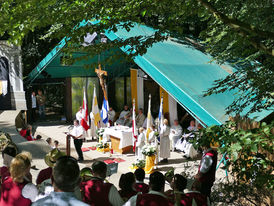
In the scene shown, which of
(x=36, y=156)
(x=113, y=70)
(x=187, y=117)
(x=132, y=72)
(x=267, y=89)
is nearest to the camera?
(x=267, y=89)

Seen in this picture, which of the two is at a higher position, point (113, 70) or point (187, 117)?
point (113, 70)

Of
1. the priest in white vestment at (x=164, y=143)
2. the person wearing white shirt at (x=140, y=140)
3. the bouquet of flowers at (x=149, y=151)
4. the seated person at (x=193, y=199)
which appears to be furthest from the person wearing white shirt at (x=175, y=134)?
the seated person at (x=193, y=199)

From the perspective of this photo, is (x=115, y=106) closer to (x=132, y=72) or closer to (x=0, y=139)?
(x=132, y=72)

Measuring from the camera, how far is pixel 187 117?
14648 mm

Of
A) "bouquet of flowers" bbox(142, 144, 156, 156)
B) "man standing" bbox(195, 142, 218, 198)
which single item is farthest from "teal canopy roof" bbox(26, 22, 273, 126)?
"man standing" bbox(195, 142, 218, 198)

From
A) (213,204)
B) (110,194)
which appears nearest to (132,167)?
(213,204)

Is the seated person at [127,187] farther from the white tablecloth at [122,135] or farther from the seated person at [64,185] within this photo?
the white tablecloth at [122,135]

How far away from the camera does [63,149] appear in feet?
42.8

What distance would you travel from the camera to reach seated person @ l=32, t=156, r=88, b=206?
2.13m

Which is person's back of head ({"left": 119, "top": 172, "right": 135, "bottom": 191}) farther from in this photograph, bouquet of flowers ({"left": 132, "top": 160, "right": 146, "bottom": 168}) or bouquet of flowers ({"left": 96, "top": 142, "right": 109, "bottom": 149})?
bouquet of flowers ({"left": 96, "top": 142, "right": 109, "bottom": 149})

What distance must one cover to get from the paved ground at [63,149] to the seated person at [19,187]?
3197 millimetres

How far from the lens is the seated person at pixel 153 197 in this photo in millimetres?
3087

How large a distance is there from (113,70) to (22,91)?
516 centimetres

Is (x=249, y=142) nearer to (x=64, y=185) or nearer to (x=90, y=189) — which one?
(x=90, y=189)
